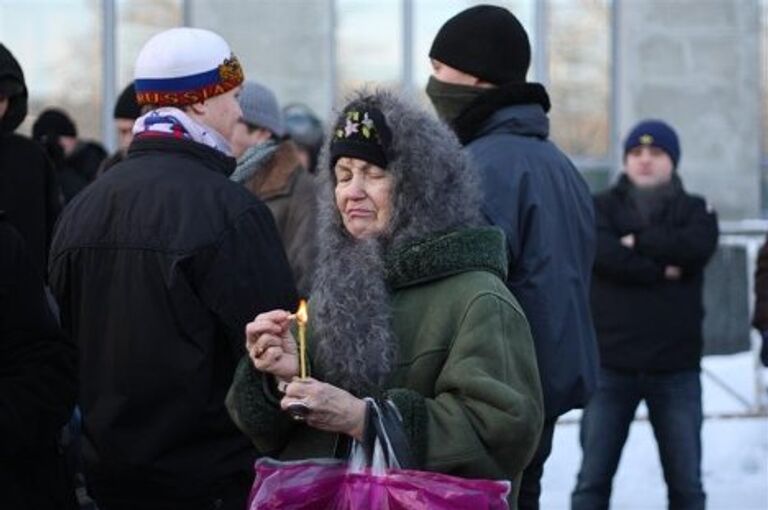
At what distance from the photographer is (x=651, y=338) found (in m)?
7.29

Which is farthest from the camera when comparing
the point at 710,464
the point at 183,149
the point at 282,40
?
the point at 282,40

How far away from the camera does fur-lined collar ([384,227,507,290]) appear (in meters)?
3.73

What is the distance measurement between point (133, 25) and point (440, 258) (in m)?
8.48

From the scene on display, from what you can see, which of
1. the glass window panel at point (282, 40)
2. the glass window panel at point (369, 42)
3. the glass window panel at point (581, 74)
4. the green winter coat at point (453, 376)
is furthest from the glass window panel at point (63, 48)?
the green winter coat at point (453, 376)

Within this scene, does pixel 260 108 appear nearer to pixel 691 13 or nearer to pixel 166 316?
pixel 166 316

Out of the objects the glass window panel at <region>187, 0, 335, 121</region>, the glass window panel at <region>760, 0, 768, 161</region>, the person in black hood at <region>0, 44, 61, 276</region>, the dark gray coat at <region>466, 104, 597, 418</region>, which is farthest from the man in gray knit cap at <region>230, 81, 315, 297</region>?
the glass window panel at <region>760, 0, 768, 161</region>

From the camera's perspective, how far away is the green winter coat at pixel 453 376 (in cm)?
357

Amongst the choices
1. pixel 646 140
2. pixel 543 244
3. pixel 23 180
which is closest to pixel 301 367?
pixel 543 244

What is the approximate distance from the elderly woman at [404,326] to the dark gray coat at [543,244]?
1069 mm

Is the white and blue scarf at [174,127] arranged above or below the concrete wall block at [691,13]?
below

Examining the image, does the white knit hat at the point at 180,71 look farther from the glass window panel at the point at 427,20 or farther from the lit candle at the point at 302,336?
the glass window panel at the point at 427,20

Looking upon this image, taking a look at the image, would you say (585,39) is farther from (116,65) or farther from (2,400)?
(2,400)

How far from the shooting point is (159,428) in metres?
4.23

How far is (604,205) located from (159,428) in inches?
152
